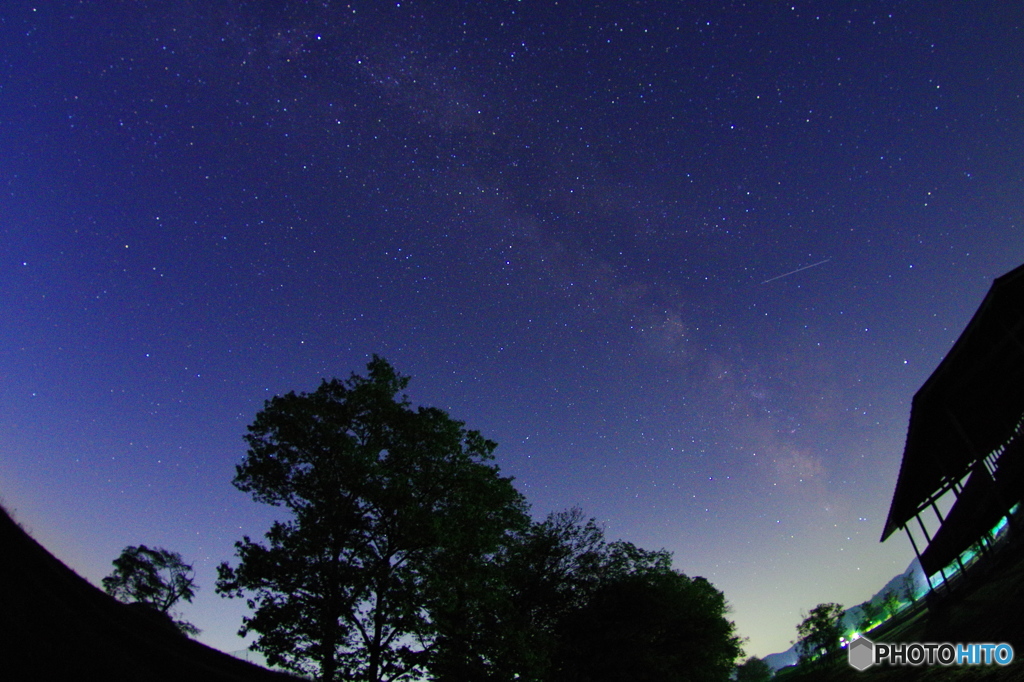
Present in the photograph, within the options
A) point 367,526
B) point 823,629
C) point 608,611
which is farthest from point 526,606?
point 823,629

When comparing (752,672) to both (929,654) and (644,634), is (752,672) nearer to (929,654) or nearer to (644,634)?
(644,634)

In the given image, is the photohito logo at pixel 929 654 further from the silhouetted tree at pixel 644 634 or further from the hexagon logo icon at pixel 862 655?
the silhouetted tree at pixel 644 634

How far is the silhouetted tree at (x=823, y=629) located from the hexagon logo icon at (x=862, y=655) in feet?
221

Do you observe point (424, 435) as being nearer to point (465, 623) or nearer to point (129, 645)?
point (465, 623)

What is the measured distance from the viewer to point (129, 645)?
19.6 ft

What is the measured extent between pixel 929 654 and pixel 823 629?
7600cm

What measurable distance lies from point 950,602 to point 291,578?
85.7ft

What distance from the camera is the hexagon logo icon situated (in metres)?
19.8

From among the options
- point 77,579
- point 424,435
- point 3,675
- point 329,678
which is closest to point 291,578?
point 329,678

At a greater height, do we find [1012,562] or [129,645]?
[1012,562]

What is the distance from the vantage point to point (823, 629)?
73.4 meters

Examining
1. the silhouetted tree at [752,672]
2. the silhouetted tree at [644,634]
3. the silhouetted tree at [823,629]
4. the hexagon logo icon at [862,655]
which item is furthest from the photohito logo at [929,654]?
the silhouetted tree at [752,672]

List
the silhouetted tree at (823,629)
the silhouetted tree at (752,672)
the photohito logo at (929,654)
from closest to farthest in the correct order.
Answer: the photohito logo at (929,654) → the silhouetted tree at (823,629) → the silhouetted tree at (752,672)

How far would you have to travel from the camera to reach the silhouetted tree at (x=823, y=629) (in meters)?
72.8
